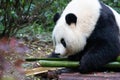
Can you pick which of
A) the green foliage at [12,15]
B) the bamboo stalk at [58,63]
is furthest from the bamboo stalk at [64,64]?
the green foliage at [12,15]

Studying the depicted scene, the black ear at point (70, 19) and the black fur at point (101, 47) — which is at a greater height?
the black ear at point (70, 19)

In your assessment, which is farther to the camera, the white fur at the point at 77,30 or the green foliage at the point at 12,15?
the green foliage at the point at 12,15

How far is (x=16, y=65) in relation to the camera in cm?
215

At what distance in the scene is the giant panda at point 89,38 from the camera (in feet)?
16.7

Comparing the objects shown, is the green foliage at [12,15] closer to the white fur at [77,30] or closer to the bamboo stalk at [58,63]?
the white fur at [77,30]

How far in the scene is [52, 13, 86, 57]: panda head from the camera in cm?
508

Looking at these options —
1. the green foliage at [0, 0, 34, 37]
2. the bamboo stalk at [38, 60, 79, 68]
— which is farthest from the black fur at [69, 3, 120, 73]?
the green foliage at [0, 0, 34, 37]

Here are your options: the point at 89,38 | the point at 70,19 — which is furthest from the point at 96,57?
the point at 70,19

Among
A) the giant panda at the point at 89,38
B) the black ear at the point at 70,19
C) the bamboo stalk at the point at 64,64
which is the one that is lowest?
the bamboo stalk at the point at 64,64

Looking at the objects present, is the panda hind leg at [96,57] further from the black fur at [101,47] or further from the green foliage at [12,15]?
the green foliage at [12,15]

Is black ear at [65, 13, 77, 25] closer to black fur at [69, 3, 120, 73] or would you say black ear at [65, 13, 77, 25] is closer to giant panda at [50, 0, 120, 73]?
giant panda at [50, 0, 120, 73]

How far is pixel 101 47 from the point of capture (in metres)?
5.11

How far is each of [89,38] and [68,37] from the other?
295 millimetres

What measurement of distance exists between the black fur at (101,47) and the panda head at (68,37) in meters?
0.14
